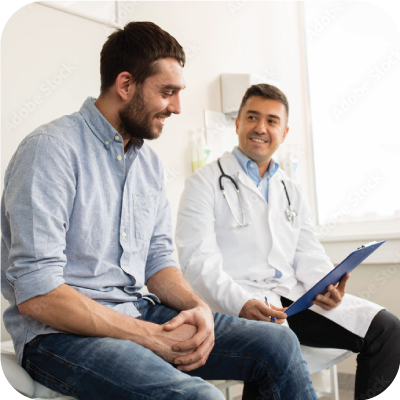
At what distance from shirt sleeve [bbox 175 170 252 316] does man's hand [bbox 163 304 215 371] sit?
1.23ft

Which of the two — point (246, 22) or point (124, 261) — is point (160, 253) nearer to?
point (124, 261)

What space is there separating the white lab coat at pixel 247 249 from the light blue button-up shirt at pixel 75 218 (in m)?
0.34

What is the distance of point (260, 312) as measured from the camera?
4.59ft

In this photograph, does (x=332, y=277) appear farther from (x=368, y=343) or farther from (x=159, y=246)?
(x=159, y=246)

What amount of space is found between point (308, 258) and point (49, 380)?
1.15m

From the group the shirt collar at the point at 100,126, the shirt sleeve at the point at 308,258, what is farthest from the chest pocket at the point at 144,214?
Answer: the shirt sleeve at the point at 308,258

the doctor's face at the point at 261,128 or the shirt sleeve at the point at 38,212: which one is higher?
the doctor's face at the point at 261,128

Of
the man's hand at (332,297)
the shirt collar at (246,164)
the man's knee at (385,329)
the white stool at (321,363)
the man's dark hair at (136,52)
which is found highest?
the man's dark hair at (136,52)

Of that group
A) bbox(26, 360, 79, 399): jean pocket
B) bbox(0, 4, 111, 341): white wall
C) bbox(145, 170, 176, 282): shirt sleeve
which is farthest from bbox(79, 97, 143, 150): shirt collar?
bbox(26, 360, 79, 399): jean pocket

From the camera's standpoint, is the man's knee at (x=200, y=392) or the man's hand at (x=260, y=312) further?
the man's hand at (x=260, y=312)

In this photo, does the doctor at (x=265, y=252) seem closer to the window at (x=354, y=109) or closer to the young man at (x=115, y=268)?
the young man at (x=115, y=268)

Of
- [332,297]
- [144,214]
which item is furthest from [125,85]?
[332,297]

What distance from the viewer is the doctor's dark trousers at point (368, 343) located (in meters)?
1.50

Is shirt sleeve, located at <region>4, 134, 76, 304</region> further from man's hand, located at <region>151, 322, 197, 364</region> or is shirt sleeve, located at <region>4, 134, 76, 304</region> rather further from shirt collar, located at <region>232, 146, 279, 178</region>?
shirt collar, located at <region>232, 146, 279, 178</region>
